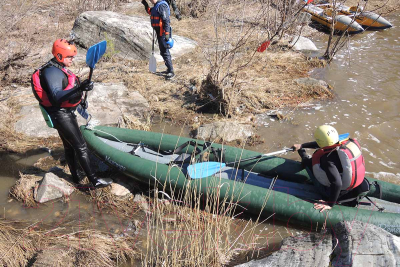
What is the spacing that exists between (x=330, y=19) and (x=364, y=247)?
8.22 meters

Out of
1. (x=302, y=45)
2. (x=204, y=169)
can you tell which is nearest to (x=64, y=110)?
(x=204, y=169)

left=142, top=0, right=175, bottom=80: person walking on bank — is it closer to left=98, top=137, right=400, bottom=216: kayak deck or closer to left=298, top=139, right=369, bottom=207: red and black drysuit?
left=98, top=137, right=400, bottom=216: kayak deck

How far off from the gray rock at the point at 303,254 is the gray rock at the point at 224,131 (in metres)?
2.27

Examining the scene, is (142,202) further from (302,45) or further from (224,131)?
(302,45)

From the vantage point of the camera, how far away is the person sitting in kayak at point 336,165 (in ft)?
9.82

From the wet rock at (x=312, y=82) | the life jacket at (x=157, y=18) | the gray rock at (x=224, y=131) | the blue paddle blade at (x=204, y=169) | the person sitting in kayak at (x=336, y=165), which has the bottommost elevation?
the gray rock at (x=224, y=131)

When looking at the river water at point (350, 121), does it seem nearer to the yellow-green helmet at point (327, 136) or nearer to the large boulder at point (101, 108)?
the large boulder at point (101, 108)

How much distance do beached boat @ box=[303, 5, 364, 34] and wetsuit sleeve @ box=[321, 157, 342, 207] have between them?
272 inches

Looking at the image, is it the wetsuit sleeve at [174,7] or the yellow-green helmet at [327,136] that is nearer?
the yellow-green helmet at [327,136]

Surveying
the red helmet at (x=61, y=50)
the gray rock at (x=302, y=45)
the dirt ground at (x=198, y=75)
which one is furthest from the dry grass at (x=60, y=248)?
the gray rock at (x=302, y=45)

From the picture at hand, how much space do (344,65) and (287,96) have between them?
2.49 meters

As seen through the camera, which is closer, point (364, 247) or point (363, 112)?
point (364, 247)

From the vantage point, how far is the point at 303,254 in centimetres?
273

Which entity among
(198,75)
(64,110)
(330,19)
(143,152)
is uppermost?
(330,19)
